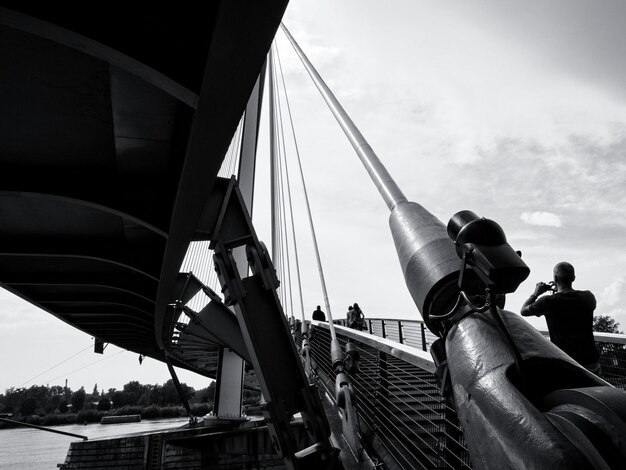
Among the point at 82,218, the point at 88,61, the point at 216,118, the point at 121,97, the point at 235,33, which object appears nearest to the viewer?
the point at 235,33

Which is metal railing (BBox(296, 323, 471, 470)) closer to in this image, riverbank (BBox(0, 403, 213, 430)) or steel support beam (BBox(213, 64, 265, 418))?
steel support beam (BBox(213, 64, 265, 418))

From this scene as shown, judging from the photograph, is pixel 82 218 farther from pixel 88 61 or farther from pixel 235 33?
pixel 235 33

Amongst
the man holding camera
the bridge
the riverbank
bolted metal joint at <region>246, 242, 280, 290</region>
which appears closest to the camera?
the bridge

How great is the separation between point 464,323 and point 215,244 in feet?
14.1

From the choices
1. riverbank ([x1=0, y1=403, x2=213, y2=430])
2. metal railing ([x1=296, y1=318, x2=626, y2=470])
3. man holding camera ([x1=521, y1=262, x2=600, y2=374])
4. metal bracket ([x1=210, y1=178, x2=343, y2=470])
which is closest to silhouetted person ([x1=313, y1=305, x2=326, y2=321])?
metal railing ([x1=296, y1=318, x2=626, y2=470])

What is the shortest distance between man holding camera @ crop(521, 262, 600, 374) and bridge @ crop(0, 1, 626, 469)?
1.06 metres

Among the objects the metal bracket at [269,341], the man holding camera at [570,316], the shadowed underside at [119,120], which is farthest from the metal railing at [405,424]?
the shadowed underside at [119,120]

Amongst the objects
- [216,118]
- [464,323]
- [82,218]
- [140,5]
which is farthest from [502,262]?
[82,218]

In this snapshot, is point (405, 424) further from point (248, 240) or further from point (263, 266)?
point (248, 240)

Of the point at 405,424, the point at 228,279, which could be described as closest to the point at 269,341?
the point at 228,279

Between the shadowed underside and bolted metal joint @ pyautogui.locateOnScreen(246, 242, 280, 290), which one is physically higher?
the shadowed underside

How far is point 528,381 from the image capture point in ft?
3.80

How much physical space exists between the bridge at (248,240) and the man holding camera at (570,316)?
3.48ft

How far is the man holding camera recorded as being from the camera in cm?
316
